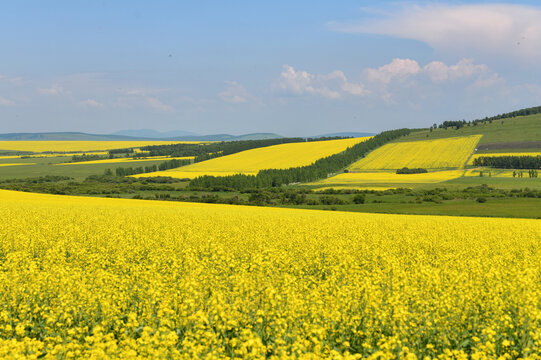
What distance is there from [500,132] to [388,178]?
87201mm

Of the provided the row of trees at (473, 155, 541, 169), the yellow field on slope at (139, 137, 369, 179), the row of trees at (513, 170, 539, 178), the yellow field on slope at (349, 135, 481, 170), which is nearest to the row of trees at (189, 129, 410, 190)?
the yellow field on slope at (349, 135, 481, 170)

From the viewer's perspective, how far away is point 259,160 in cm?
16200

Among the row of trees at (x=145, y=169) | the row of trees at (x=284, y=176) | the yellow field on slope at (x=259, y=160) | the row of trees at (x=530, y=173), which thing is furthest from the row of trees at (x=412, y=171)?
the row of trees at (x=145, y=169)

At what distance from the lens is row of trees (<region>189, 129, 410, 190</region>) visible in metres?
108

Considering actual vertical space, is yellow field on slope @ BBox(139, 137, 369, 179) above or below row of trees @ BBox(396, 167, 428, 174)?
above

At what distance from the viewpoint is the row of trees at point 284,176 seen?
355ft

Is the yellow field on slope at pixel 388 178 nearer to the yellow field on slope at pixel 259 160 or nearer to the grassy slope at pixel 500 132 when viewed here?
the yellow field on slope at pixel 259 160

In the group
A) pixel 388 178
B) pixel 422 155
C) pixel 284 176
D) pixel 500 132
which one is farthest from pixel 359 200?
pixel 500 132

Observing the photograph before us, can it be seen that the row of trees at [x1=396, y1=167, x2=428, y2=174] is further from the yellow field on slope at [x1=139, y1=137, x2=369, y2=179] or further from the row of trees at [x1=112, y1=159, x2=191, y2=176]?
the row of trees at [x1=112, y1=159, x2=191, y2=176]

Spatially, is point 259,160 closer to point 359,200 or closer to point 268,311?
point 359,200

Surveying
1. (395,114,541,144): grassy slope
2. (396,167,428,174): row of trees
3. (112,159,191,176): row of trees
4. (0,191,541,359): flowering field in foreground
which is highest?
(395,114,541,144): grassy slope

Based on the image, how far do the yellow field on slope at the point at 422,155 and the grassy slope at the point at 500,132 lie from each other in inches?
292

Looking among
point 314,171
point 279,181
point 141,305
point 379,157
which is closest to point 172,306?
point 141,305

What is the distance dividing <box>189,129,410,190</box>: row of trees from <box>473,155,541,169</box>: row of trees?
41718mm
